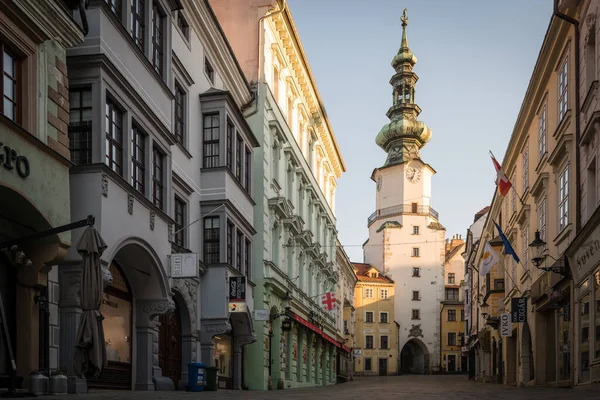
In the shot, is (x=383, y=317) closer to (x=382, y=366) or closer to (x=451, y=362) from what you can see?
(x=382, y=366)

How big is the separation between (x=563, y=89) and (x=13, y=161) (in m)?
17.6

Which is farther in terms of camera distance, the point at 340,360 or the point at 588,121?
the point at 340,360

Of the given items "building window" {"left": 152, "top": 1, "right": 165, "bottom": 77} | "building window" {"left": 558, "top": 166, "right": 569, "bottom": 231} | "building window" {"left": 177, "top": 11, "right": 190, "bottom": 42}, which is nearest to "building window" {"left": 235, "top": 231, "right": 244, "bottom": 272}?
"building window" {"left": 177, "top": 11, "right": 190, "bottom": 42}

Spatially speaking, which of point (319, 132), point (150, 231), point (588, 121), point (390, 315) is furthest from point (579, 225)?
point (390, 315)

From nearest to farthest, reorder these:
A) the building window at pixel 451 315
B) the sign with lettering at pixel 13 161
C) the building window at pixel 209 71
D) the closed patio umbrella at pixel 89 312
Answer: the sign with lettering at pixel 13 161 → the closed patio umbrella at pixel 89 312 → the building window at pixel 209 71 → the building window at pixel 451 315

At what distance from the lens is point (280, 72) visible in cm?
3819

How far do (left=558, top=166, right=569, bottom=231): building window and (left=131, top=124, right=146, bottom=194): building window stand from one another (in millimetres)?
12362

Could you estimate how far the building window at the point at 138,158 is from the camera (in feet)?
60.1

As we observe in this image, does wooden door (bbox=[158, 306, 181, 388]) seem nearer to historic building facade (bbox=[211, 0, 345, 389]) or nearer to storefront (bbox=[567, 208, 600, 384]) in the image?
historic building facade (bbox=[211, 0, 345, 389])

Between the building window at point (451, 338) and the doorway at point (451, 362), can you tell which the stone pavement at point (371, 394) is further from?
the building window at point (451, 338)

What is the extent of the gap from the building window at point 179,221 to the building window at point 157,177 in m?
3.75

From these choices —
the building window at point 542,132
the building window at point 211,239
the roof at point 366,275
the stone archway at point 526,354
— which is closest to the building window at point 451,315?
the roof at point 366,275

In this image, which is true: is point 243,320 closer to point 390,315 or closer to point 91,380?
point 91,380

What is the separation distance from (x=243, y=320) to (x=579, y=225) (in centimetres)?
1129
